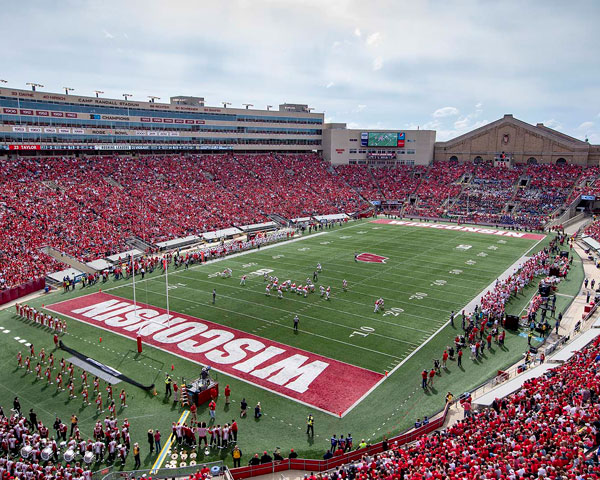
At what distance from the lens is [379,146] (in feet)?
262

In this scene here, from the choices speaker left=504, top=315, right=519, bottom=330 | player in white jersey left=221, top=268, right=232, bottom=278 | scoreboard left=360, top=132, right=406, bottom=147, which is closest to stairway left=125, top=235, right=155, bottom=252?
player in white jersey left=221, top=268, right=232, bottom=278

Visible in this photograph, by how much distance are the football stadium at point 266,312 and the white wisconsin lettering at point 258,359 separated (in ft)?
0.59

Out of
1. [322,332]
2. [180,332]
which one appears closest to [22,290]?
[180,332]

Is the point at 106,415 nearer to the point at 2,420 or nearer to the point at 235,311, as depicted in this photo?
the point at 2,420

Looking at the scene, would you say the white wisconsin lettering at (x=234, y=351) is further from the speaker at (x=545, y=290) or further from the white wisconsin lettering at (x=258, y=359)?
the speaker at (x=545, y=290)

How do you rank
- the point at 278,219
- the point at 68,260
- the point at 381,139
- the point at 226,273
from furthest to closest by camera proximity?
1. the point at 381,139
2. the point at 278,219
3. the point at 68,260
4. the point at 226,273

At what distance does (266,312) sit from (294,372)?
23.2ft

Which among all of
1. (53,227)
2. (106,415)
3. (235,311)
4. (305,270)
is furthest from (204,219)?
(106,415)

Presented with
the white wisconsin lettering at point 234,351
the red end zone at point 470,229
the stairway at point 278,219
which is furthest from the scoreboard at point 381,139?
the white wisconsin lettering at point 234,351

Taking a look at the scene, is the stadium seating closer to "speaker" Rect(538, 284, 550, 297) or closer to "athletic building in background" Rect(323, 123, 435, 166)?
"athletic building in background" Rect(323, 123, 435, 166)

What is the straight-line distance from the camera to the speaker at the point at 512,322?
950 inches

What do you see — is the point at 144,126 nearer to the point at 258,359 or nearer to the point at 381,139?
the point at 381,139

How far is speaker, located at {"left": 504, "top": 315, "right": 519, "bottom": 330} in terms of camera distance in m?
24.1

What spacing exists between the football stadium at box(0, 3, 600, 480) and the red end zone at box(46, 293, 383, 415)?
5.1 inches
